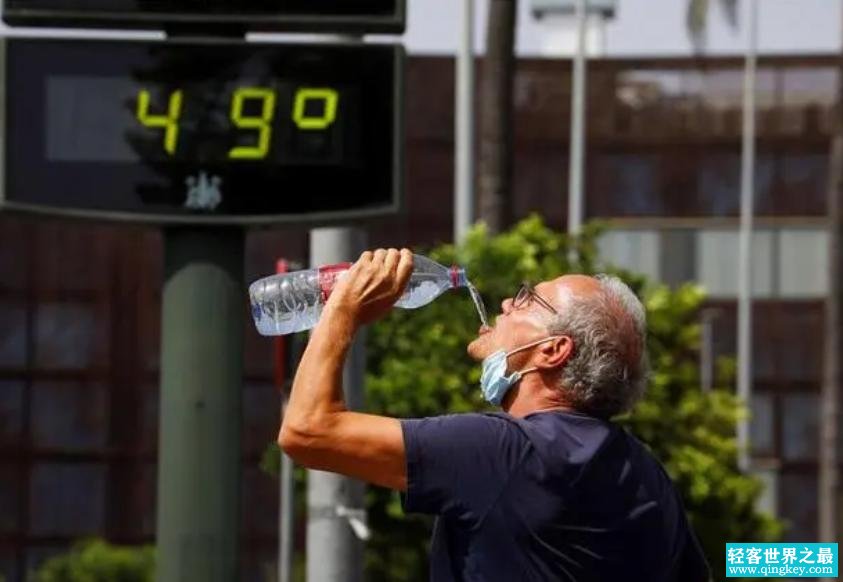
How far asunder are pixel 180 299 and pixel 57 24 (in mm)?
1036

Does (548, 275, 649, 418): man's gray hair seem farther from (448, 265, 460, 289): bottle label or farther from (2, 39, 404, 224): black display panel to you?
(2, 39, 404, 224): black display panel

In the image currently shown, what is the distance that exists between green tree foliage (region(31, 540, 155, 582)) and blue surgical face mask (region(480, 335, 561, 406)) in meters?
36.5

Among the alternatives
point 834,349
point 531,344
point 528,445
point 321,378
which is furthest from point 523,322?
point 834,349

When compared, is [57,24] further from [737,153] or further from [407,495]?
[737,153]

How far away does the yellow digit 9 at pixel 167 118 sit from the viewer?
920cm

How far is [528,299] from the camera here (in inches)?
204

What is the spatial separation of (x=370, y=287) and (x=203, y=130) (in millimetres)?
4200

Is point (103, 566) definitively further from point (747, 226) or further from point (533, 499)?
point (533, 499)

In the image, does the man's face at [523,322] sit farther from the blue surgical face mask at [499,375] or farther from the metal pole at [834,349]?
the metal pole at [834,349]

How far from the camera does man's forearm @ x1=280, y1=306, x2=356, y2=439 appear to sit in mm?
4883

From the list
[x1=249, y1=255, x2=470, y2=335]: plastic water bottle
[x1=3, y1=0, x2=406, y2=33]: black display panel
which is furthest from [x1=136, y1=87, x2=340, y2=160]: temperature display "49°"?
[x1=249, y1=255, x2=470, y2=335]: plastic water bottle

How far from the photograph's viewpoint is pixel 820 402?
51688 millimetres

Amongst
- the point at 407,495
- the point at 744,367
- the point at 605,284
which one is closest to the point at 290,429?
the point at 407,495

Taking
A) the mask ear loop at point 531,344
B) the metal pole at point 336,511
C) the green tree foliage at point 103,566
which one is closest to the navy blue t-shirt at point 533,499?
the mask ear loop at point 531,344
